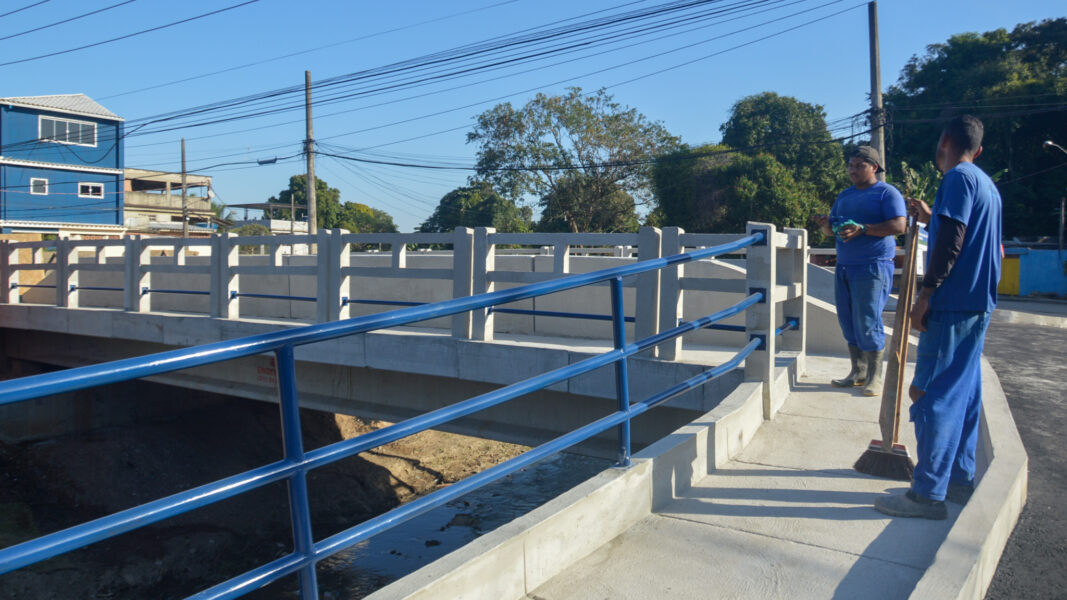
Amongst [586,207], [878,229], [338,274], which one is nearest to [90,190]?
[586,207]

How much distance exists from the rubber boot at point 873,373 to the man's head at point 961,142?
2.34 metres

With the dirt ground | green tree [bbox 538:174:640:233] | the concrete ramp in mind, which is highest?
green tree [bbox 538:174:640:233]

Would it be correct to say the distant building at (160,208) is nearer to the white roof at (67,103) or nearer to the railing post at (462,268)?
the white roof at (67,103)

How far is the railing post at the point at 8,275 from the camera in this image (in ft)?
40.9

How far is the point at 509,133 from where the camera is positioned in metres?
33.8

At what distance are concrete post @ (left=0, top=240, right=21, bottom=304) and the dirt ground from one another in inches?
106

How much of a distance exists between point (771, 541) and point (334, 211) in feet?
218

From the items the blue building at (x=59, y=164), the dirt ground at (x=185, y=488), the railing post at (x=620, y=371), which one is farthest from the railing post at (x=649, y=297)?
the blue building at (x=59, y=164)

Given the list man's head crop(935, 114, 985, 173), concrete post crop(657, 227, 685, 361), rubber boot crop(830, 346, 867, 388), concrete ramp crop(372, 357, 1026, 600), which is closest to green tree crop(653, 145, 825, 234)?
concrete post crop(657, 227, 685, 361)

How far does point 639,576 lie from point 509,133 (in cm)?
3229

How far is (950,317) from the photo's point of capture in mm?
3018

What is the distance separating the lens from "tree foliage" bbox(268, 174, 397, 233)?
212 ft

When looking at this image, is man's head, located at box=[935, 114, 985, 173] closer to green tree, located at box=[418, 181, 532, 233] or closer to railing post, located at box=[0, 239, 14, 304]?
railing post, located at box=[0, 239, 14, 304]

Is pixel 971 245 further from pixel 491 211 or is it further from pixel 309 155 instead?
pixel 491 211
